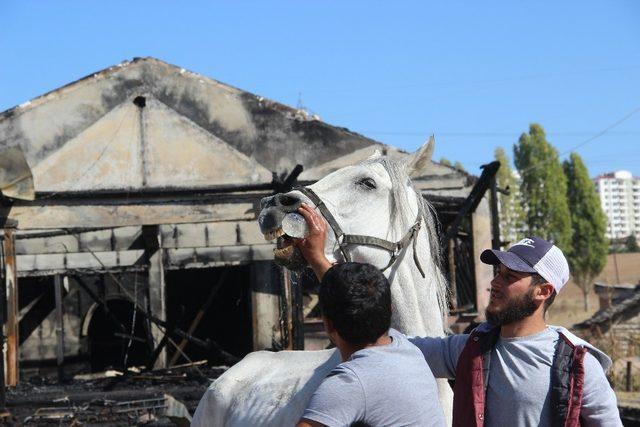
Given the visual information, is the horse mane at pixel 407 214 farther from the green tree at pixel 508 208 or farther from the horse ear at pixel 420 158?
the green tree at pixel 508 208

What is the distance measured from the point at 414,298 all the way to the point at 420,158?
2.20ft

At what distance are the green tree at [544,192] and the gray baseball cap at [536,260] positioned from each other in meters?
55.2

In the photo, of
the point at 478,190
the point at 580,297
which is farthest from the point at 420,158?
the point at 580,297

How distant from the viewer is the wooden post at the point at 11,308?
37.3ft

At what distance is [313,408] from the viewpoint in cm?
218

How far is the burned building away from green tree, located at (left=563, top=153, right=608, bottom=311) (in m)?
41.6

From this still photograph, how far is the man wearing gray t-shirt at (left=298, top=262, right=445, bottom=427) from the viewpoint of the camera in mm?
2180

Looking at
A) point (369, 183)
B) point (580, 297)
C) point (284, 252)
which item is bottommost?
point (580, 297)

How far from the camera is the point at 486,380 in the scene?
2.82 metres

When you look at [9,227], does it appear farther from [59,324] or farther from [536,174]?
[536,174]

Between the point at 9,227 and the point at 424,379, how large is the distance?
910cm

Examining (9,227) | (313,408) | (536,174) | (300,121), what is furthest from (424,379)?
(536,174)

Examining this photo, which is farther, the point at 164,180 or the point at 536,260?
the point at 164,180

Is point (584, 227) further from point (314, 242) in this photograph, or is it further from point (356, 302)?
point (356, 302)
